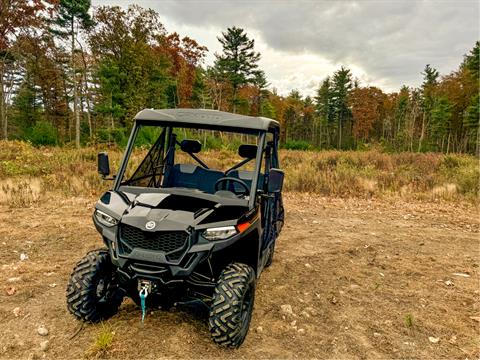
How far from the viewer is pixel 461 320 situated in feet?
12.5

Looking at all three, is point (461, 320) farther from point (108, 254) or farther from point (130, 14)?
point (130, 14)

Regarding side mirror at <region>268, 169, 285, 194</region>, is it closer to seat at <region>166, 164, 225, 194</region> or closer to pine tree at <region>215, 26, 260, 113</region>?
seat at <region>166, 164, 225, 194</region>

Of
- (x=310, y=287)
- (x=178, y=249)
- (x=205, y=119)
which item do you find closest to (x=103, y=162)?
(x=205, y=119)

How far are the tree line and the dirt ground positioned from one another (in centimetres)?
1824

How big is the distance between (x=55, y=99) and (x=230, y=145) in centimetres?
2442

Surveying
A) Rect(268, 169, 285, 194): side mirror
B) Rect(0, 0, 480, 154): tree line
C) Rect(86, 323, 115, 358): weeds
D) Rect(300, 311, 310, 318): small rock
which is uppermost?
Rect(0, 0, 480, 154): tree line

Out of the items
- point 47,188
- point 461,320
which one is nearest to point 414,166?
point 461,320

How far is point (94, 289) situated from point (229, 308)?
125cm

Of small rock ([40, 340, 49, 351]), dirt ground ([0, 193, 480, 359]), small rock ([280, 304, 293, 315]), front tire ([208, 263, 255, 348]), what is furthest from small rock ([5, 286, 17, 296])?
small rock ([280, 304, 293, 315])

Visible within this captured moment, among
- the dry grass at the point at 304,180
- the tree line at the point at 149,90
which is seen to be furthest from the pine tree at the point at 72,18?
the dry grass at the point at 304,180

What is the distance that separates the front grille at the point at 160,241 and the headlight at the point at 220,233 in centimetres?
19

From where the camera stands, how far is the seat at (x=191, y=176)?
4.63 m

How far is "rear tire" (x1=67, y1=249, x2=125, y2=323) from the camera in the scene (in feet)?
10.0

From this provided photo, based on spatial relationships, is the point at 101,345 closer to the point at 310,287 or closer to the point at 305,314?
the point at 305,314
